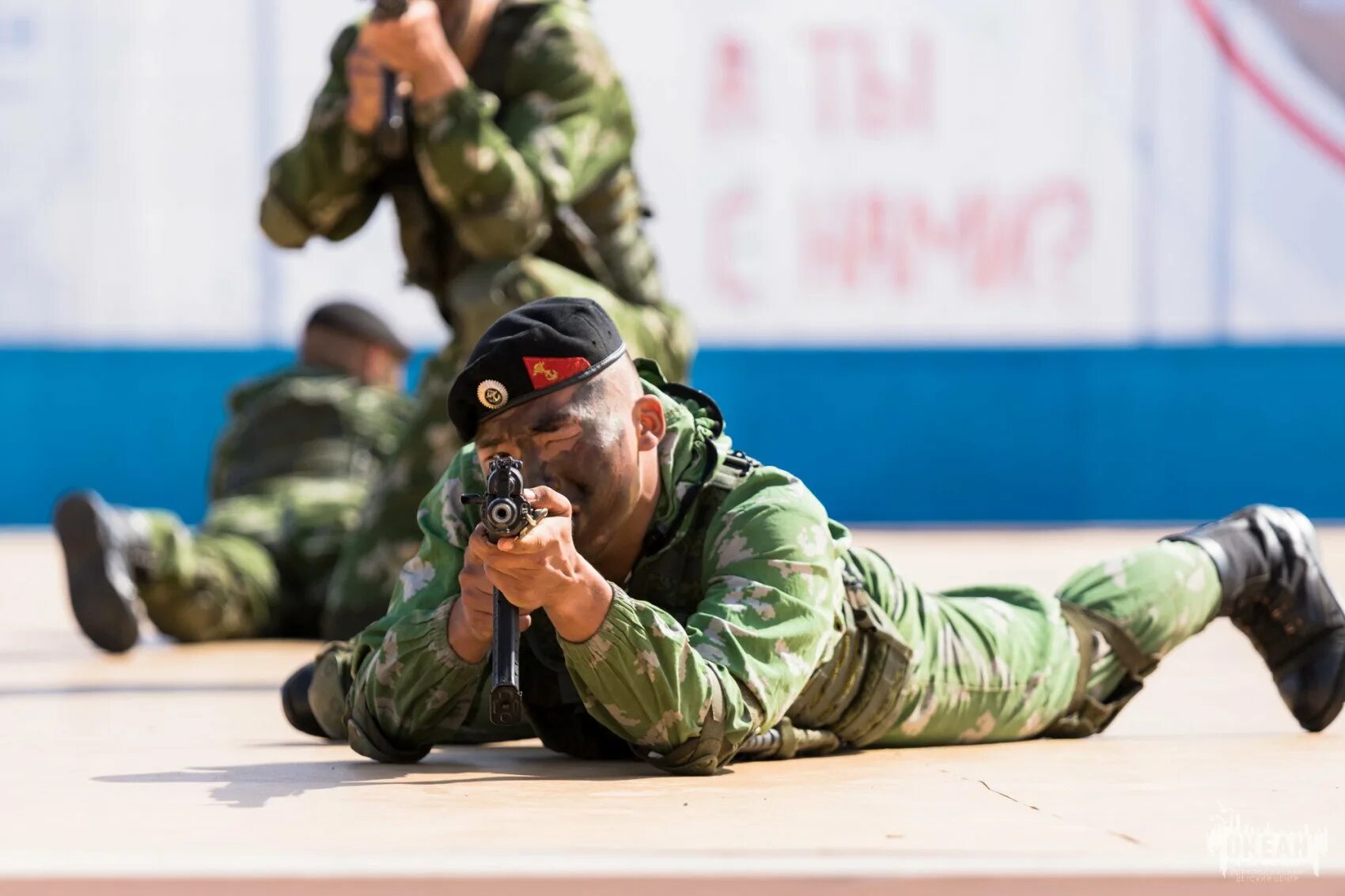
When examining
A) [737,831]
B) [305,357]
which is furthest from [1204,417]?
[737,831]

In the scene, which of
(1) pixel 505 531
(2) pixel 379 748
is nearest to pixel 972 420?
(2) pixel 379 748

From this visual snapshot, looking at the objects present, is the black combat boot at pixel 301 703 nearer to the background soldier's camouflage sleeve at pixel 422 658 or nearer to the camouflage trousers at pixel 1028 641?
the background soldier's camouflage sleeve at pixel 422 658

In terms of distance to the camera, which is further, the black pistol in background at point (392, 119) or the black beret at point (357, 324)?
the black beret at point (357, 324)

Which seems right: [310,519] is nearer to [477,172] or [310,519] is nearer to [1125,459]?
[477,172]

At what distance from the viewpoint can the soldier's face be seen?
9.02 ft

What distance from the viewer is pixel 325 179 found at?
4742 millimetres

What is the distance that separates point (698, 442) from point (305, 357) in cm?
340

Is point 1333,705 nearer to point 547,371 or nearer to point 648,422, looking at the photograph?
point 648,422

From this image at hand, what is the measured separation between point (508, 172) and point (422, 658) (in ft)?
5.91

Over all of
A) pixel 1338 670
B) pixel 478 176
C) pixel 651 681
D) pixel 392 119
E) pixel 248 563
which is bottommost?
pixel 248 563

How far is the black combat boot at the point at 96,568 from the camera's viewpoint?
4.93 meters

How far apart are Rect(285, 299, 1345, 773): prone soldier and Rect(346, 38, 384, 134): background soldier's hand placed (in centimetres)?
153

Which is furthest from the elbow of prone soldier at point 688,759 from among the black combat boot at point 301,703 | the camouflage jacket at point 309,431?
the camouflage jacket at point 309,431

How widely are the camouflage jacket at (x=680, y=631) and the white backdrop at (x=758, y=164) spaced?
707cm
